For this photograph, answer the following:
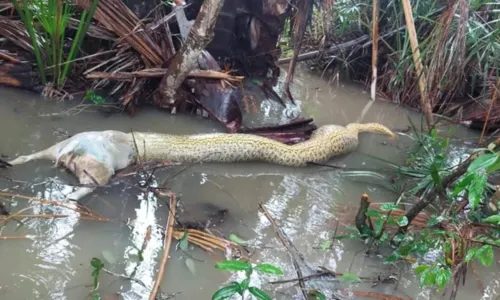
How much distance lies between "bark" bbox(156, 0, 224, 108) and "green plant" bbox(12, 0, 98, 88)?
0.81m

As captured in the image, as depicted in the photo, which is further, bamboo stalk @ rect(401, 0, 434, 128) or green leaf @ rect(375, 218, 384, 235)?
bamboo stalk @ rect(401, 0, 434, 128)

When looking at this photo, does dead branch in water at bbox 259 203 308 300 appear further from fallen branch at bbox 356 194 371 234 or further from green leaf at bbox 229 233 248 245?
fallen branch at bbox 356 194 371 234

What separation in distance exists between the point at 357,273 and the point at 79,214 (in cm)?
162

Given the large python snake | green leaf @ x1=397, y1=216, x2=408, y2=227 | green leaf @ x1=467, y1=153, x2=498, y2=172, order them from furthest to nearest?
the large python snake
green leaf @ x1=397, y1=216, x2=408, y2=227
green leaf @ x1=467, y1=153, x2=498, y2=172

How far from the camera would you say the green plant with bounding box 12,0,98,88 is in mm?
4402

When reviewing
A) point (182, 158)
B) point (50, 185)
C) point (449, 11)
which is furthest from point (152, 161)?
point (449, 11)

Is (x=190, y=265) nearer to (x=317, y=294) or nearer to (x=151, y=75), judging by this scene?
(x=317, y=294)

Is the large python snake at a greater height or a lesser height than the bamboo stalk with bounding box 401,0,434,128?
lesser

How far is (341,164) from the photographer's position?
4.57 m

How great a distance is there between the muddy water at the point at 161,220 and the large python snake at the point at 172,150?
0.28ft

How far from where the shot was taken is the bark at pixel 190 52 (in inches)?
174

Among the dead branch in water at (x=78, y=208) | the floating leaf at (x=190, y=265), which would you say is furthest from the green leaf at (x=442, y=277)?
the dead branch in water at (x=78, y=208)

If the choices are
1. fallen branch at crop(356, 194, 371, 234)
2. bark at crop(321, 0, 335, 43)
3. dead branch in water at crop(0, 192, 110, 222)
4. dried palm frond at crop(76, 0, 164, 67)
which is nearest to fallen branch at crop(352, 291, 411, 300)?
fallen branch at crop(356, 194, 371, 234)

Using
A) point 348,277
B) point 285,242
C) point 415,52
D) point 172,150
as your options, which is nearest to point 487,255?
point 348,277
